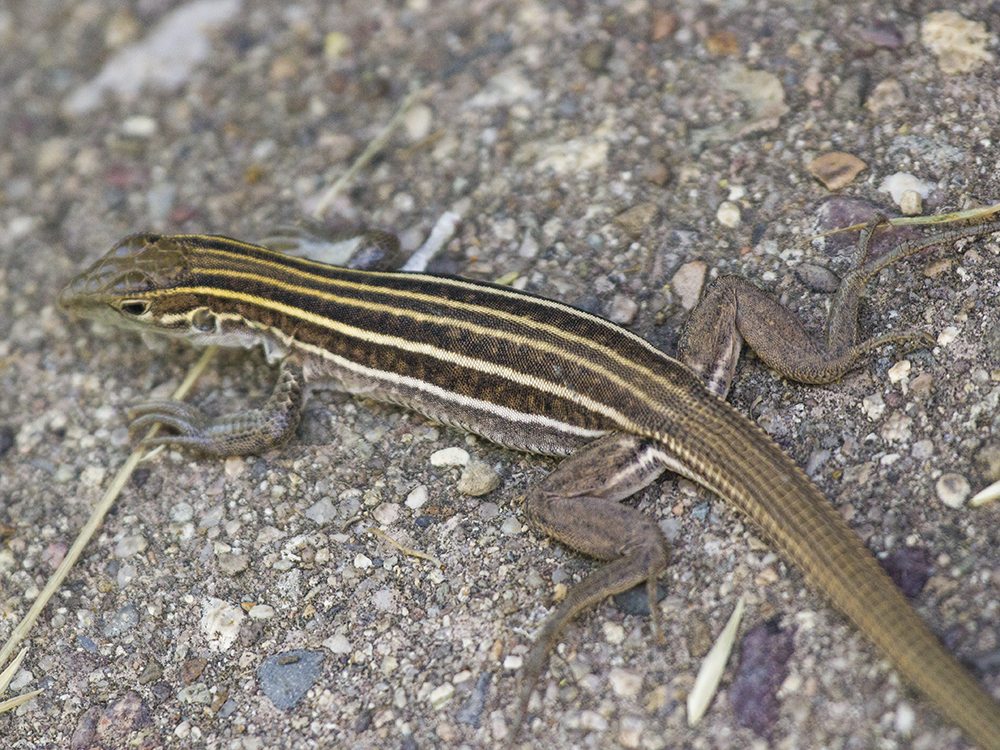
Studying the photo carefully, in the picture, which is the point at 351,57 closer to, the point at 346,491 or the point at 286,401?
the point at 286,401

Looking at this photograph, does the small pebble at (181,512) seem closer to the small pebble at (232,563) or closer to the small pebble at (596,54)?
the small pebble at (232,563)

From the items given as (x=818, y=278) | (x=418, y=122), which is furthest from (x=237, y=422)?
(x=818, y=278)

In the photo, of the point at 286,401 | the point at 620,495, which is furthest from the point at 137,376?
the point at 620,495

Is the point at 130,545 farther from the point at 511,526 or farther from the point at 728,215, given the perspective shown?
the point at 728,215

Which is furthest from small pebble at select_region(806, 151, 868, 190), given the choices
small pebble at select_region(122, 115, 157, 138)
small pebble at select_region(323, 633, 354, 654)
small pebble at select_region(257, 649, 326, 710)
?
small pebble at select_region(122, 115, 157, 138)

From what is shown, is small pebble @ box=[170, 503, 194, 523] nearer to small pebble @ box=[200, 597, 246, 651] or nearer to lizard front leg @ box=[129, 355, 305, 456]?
lizard front leg @ box=[129, 355, 305, 456]

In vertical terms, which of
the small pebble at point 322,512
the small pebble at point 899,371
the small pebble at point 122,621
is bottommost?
the small pebble at point 122,621

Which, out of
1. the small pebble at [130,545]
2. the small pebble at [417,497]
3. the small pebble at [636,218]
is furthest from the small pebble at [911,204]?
the small pebble at [130,545]

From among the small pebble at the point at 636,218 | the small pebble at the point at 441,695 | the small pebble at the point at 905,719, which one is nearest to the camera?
the small pebble at the point at 905,719
